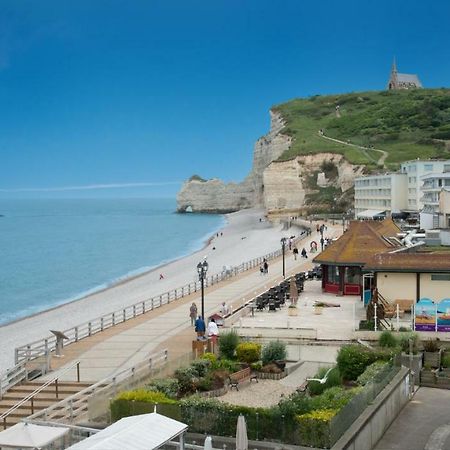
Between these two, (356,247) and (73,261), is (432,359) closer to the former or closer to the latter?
(356,247)

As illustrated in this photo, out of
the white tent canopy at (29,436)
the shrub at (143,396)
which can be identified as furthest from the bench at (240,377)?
the white tent canopy at (29,436)

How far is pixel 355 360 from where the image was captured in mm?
19438

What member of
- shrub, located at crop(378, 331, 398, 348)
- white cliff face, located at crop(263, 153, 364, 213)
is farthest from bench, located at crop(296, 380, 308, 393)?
white cliff face, located at crop(263, 153, 364, 213)

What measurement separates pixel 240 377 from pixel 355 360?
11.5 feet

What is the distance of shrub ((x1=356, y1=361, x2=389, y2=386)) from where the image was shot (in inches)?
691

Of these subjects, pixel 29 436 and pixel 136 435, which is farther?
pixel 29 436

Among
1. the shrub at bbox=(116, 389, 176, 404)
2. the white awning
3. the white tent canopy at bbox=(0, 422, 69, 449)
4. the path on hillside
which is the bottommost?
the shrub at bbox=(116, 389, 176, 404)

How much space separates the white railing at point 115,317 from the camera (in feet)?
76.9

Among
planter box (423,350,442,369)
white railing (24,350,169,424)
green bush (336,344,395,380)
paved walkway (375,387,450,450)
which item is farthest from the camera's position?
planter box (423,350,442,369)

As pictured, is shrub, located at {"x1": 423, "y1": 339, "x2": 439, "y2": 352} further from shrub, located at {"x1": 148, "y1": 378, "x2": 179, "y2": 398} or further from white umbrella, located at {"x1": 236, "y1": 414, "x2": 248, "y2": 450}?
white umbrella, located at {"x1": 236, "y1": 414, "x2": 248, "y2": 450}

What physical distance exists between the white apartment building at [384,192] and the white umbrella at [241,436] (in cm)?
8551

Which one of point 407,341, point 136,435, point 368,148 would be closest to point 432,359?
point 407,341

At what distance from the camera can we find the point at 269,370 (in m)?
21.2

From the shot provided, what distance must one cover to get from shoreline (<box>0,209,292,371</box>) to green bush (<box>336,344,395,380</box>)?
1660cm
